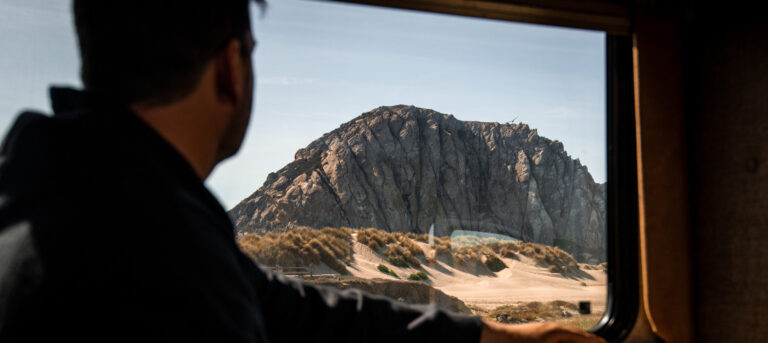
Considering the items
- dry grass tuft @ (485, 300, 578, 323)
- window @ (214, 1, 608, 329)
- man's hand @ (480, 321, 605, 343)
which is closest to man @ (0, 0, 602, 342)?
man's hand @ (480, 321, 605, 343)

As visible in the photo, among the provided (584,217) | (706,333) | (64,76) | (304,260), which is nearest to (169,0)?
(64,76)

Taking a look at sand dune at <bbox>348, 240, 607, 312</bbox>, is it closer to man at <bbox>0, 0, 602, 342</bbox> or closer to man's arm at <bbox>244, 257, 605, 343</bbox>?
man's arm at <bbox>244, 257, 605, 343</bbox>

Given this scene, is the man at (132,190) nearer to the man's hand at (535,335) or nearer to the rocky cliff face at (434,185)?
the man's hand at (535,335)

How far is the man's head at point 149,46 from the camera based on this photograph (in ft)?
1.80

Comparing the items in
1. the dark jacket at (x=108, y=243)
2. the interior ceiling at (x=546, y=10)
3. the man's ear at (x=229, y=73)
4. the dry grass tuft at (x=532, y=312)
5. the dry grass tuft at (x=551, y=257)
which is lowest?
the dry grass tuft at (x=532, y=312)

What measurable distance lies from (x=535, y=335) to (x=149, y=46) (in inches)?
27.6

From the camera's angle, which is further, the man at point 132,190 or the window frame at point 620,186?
the window frame at point 620,186

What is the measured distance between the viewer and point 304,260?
1650 millimetres

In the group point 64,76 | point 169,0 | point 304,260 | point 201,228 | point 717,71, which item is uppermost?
point 717,71

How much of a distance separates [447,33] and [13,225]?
5.11ft

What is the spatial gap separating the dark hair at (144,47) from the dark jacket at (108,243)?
0.05 meters

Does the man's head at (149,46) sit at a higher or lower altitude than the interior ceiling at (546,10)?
lower

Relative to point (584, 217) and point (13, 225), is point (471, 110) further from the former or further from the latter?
point (13, 225)

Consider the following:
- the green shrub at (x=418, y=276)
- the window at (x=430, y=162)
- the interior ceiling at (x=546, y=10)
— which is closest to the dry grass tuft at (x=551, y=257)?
the window at (x=430, y=162)
